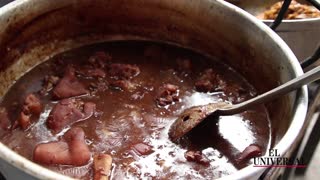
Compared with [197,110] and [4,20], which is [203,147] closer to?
[197,110]

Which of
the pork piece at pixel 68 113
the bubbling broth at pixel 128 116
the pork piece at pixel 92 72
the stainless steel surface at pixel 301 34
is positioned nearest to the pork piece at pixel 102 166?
the bubbling broth at pixel 128 116

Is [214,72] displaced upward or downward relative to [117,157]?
upward

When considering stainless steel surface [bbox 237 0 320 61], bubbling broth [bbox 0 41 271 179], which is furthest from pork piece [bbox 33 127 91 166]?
stainless steel surface [bbox 237 0 320 61]

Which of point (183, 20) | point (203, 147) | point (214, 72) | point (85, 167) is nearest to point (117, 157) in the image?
point (85, 167)

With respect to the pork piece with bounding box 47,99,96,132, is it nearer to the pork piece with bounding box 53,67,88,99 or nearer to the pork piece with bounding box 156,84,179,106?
the pork piece with bounding box 53,67,88,99

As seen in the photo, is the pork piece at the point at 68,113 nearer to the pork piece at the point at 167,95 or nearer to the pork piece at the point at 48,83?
the pork piece at the point at 48,83

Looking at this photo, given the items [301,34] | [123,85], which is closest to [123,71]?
[123,85]
